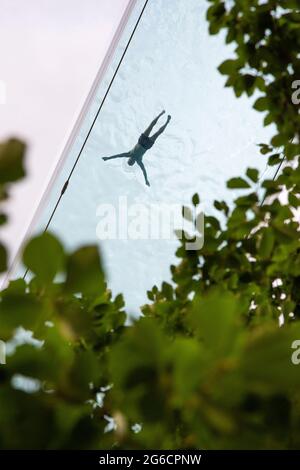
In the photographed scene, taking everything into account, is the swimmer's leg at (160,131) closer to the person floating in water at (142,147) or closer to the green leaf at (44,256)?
the person floating in water at (142,147)

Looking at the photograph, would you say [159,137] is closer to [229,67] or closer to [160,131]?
[160,131]

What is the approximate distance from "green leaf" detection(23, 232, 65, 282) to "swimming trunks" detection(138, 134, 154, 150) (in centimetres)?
286

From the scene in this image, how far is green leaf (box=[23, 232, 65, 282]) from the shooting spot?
306mm

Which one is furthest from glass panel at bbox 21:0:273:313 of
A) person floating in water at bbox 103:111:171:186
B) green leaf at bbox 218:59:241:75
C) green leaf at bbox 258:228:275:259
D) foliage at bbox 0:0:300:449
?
foliage at bbox 0:0:300:449

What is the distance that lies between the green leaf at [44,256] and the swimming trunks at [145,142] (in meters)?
2.86

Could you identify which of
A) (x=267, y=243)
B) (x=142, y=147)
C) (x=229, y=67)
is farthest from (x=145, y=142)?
(x=267, y=243)

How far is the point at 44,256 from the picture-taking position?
31 cm

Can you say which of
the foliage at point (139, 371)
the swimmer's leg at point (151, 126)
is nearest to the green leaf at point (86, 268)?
the foliage at point (139, 371)

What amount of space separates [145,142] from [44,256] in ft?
9.55

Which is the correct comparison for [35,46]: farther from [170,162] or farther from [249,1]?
[249,1]

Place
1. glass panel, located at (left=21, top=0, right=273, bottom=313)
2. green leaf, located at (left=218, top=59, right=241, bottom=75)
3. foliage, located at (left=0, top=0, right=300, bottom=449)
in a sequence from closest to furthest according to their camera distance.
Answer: foliage, located at (left=0, top=0, right=300, bottom=449)
green leaf, located at (left=218, top=59, right=241, bottom=75)
glass panel, located at (left=21, top=0, right=273, bottom=313)

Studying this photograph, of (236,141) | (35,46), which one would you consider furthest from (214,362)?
(35,46)

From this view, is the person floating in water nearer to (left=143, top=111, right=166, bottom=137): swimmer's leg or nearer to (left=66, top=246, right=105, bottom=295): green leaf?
(left=143, top=111, right=166, bottom=137): swimmer's leg

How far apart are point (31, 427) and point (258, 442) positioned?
15 cm
